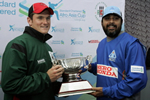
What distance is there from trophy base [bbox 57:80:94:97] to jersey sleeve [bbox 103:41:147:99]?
0.21 metres

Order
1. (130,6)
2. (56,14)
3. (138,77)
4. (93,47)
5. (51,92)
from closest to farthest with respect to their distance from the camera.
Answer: (138,77) < (51,92) < (56,14) < (93,47) < (130,6)

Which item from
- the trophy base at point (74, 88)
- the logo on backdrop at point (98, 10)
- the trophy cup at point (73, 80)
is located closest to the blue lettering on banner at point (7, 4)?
the trophy cup at point (73, 80)

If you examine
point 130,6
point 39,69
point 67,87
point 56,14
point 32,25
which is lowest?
point 67,87

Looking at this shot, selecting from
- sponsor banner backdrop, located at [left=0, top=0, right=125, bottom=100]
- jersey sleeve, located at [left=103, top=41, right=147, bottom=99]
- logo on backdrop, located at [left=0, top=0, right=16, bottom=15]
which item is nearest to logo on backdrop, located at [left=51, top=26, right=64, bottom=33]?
sponsor banner backdrop, located at [left=0, top=0, right=125, bottom=100]

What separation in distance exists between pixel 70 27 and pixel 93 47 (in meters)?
0.52

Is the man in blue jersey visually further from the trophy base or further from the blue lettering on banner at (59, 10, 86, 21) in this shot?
the blue lettering on banner at (59, 10, 86, 21)

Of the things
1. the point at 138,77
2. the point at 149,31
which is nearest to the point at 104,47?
the point at 138,77

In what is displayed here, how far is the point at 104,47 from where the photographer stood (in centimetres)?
135

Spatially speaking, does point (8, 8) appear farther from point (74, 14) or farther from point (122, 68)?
point (122, 68)

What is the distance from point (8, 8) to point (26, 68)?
117 centimetres

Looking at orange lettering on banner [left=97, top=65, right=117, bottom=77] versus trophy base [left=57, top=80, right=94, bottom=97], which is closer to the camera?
trophy base [left=57, top=80, right=94, bottom=97]

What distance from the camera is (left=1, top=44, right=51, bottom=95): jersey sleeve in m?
0.99

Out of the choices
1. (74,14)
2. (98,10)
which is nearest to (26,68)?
(74,14)

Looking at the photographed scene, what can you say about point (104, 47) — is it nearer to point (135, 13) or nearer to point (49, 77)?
point (49, 77)
